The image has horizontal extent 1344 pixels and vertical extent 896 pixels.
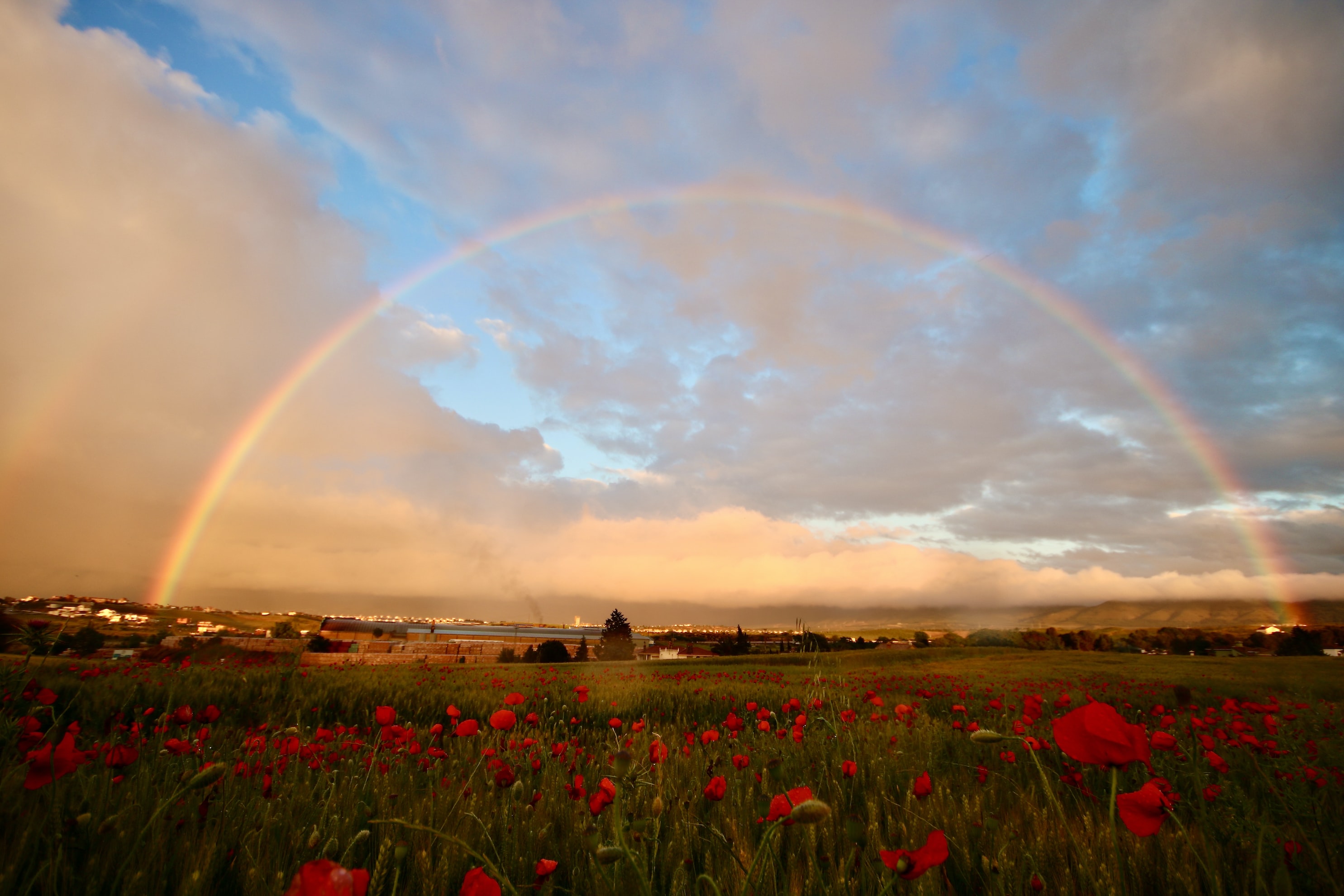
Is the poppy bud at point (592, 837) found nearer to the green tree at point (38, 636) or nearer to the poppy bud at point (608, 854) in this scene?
the poppy bud at point (608, 854)

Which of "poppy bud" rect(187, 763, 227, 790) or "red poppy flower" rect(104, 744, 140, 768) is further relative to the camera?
"red poppy flower" rect(104, 744, 140, 768)

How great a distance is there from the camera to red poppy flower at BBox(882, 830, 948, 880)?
1.32m

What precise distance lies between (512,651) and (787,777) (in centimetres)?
4156

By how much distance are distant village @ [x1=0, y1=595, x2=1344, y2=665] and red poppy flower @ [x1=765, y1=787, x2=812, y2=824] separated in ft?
10.8

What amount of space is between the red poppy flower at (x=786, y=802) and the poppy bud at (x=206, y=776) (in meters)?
1.66

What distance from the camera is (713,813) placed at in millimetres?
2904

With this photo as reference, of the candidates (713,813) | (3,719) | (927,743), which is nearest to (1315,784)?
(927,743)

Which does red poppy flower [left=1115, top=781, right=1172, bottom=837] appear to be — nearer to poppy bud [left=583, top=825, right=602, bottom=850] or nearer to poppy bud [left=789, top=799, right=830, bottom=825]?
poppy bud [left=789, top=799, right=830, bottom=825]

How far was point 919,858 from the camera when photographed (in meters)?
1.40

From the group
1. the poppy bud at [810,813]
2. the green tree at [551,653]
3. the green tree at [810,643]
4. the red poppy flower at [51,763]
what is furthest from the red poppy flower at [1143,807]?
the green tree at [551,653]

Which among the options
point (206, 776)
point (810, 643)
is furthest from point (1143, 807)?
point (810, 643)

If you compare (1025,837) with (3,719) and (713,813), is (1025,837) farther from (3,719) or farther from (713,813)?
(3,719)

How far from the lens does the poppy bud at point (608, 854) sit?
1.27 meters

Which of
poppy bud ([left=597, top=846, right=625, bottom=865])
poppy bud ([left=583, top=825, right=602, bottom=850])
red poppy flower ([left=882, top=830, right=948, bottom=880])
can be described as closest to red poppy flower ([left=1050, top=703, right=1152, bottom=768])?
red poppy flower ([left=882, top=830, right=948, bottom=880])
